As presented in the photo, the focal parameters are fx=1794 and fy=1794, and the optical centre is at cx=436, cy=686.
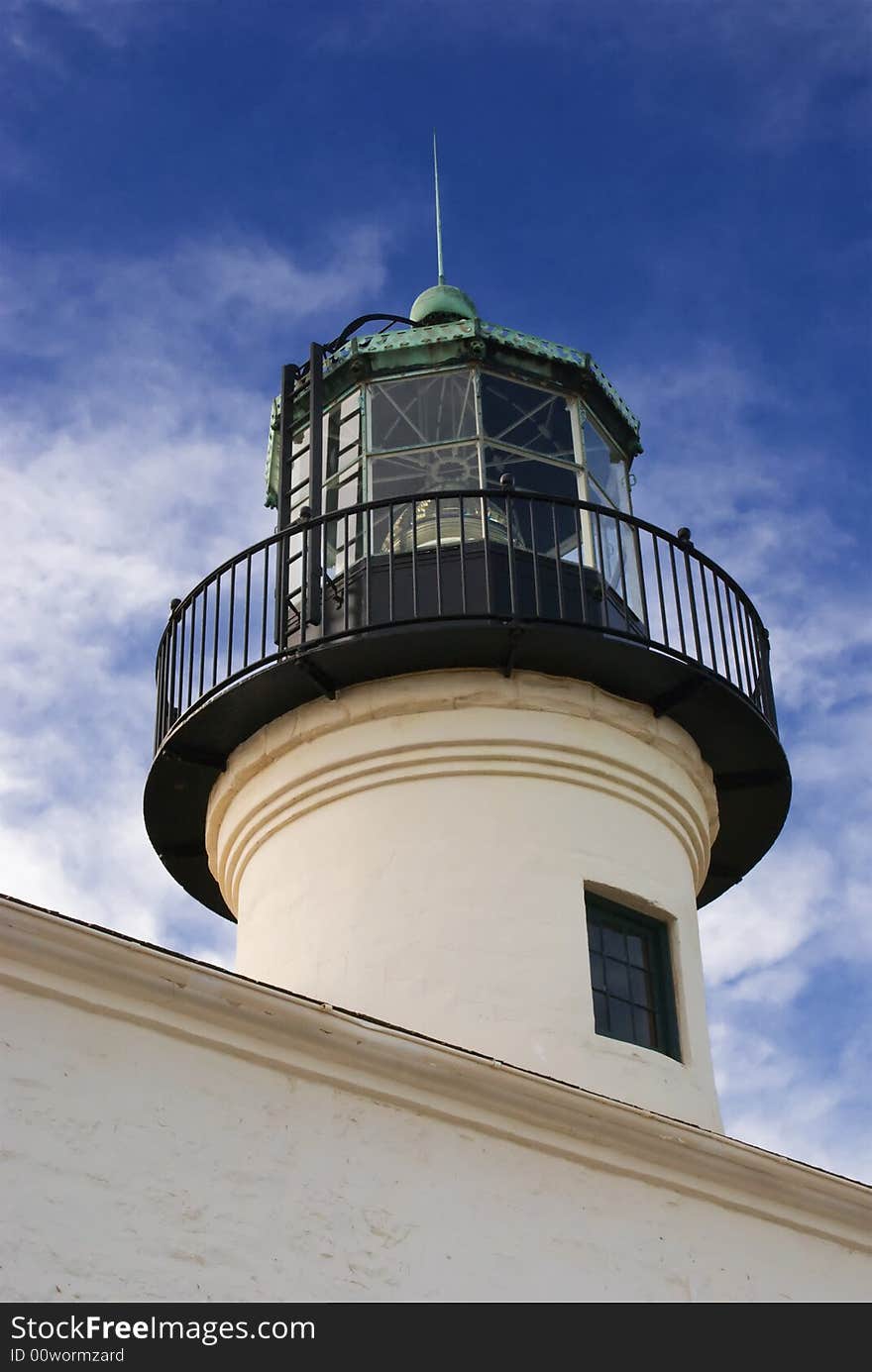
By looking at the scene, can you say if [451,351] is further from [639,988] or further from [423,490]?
[639,988]

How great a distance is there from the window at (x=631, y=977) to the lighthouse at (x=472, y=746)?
1 cm

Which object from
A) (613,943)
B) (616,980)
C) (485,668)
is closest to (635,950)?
(613,943)

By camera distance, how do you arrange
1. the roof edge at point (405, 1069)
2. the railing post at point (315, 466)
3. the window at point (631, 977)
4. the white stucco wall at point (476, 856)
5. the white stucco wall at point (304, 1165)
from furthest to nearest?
the railing post at point (315, 466) → the window at point (631, 977) → the white stucco wall at point (476, 856) → the roof edge at point (405, 1069) → the white stucco wall at point (304, 1165)

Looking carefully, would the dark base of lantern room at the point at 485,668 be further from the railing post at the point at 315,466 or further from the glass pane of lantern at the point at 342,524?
the glass pane of lantern at the point at 342,524

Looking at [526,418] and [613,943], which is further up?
[526,418]

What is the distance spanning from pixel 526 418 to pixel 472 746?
273 cm

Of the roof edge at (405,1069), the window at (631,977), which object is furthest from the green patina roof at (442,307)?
the roof edge at (405,1069)

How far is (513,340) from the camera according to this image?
12.4m

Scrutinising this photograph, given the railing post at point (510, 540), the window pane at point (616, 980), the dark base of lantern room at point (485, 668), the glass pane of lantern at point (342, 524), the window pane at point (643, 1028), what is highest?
the glass pane of lantern at point (342, 524)

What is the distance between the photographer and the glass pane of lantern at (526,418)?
12.2 m

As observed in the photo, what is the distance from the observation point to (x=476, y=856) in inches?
409

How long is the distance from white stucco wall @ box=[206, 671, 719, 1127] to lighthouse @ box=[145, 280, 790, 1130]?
0.06ft
